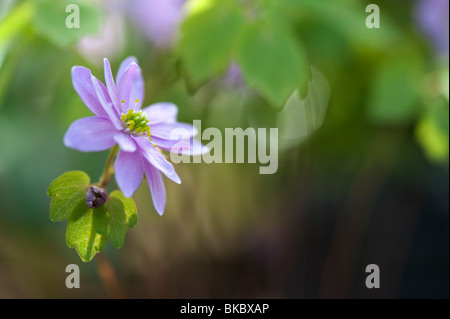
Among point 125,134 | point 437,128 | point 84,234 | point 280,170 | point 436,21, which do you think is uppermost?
point 436,21

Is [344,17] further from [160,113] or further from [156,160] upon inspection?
[156,160]

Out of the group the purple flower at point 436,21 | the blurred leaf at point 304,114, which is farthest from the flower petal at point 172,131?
the purple flower at point 436,21

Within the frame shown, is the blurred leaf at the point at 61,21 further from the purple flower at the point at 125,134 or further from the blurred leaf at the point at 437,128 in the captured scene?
the blurred leaf at the point at 437,128

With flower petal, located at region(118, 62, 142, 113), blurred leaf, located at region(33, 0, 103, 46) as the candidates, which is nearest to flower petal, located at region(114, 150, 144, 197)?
flower petal, located at region(118, 62, 142, 113)

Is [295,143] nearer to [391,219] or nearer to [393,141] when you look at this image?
[393,141]

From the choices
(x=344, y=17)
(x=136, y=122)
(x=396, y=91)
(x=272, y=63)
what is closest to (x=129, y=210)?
(x=136, y=122)
